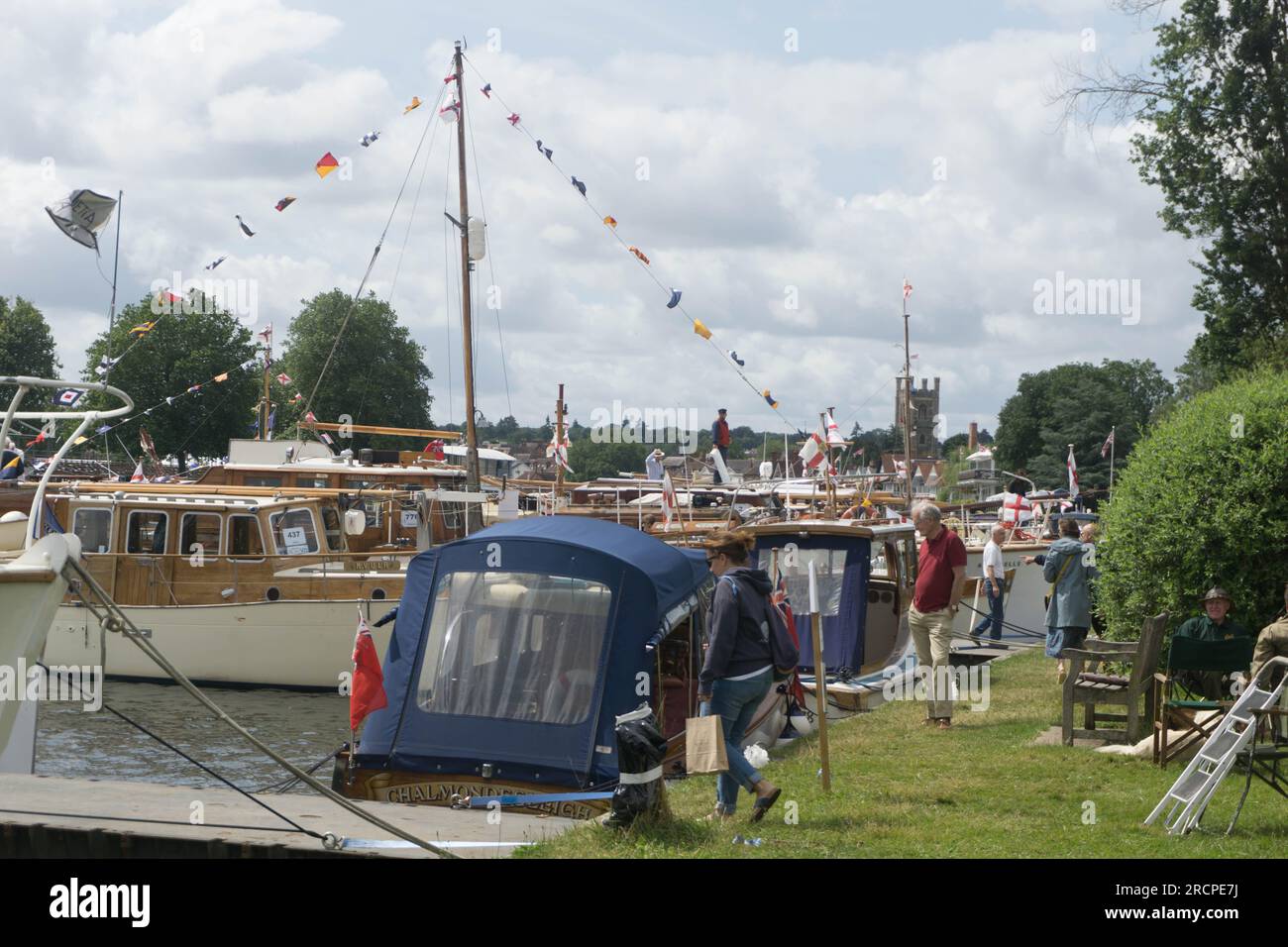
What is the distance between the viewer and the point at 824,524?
16.0 metres

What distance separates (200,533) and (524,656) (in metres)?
14.0

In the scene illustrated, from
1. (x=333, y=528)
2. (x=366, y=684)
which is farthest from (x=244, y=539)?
(x=366, y=684)

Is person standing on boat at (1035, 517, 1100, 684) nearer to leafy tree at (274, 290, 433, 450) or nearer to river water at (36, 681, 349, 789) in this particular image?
river water at (36, 681, 349, 789)

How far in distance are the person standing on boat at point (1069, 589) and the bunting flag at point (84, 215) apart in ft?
30.3

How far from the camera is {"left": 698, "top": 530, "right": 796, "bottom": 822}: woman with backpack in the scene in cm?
826

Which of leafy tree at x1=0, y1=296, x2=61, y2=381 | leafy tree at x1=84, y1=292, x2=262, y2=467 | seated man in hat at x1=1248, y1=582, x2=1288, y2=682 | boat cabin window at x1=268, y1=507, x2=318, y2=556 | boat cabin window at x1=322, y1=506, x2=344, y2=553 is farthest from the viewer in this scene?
leafy tree at x1=0, y1=296, x2=61, y2=381

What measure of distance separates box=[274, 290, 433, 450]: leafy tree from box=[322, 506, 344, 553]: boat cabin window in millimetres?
56326

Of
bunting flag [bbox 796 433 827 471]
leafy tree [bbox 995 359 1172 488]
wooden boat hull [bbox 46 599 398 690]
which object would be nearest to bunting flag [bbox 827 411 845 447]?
bunting flag [bbox 796 433 827 471]

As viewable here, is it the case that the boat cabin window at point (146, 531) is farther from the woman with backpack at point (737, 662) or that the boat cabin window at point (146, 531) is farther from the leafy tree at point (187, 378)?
the leafy tree at point (187, 378)
